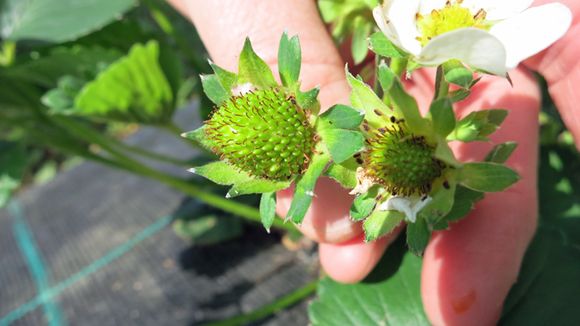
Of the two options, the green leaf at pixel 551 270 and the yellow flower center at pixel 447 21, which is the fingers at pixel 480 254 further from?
the yellow flower center at pixel 447 21

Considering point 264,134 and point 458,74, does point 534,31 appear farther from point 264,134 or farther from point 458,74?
point 264,134

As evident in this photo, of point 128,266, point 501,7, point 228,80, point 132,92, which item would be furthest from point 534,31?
point 128,266

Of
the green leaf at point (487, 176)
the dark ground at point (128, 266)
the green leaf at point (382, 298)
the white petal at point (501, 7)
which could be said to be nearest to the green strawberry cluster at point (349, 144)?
the green leaf at point (487, 176)

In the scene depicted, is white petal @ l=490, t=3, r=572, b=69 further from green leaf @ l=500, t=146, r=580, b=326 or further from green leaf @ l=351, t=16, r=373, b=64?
green leaf @ l=500, t=146, r=580, b=326

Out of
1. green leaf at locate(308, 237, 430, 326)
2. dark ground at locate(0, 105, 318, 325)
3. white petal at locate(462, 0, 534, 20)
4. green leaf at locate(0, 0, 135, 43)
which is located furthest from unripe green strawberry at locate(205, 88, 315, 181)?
dark ground at locate(0, 105, 318, 325)

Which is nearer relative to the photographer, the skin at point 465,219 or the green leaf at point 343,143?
the green leaf at point 343,143

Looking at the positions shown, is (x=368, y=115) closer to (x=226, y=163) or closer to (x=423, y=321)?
(x=226, y=163)

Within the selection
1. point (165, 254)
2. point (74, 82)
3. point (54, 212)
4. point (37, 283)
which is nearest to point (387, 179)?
point (74, 82)
